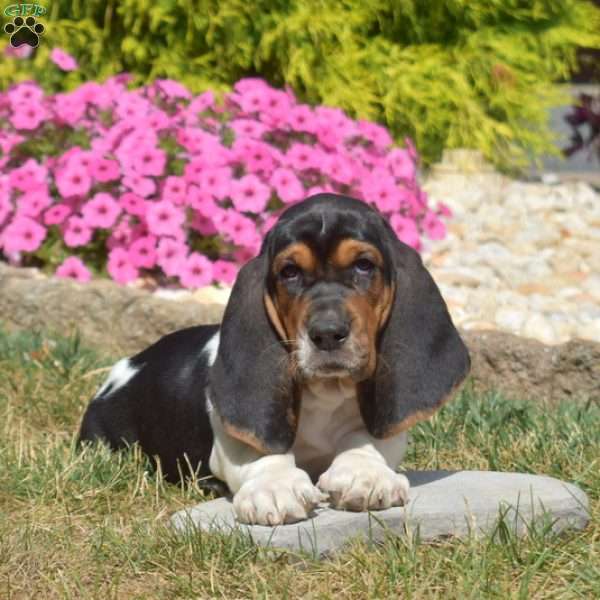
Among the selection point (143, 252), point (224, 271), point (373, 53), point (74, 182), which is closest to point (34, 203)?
point (74, 182)

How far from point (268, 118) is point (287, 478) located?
162 inches

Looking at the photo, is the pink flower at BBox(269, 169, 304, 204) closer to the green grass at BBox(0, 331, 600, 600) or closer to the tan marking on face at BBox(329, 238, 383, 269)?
the green grass at BBox(0, 331, 600, 600)

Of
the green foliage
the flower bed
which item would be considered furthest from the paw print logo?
the flower bed

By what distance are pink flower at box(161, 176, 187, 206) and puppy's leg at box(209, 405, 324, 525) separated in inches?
123

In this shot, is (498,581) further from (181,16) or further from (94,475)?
(181,16)

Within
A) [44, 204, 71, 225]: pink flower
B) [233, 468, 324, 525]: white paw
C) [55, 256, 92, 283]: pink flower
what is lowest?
[55, 256, 92, 283]: pink flower

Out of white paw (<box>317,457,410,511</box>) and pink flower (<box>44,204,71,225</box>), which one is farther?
pink flower (<box>44,204,71,225</box>)

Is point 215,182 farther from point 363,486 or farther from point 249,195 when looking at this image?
point 363,486

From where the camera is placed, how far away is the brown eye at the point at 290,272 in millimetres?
3807

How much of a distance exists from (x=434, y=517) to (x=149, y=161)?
385cm

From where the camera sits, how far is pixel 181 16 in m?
9.33

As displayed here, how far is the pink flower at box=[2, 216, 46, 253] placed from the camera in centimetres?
725

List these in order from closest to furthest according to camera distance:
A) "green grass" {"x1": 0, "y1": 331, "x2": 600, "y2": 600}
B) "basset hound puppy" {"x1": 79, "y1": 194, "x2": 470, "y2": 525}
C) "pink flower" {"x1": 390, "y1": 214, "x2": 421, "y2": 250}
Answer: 1. "green grass" {"x1": 0, "y1": 331, "x2": 600, "y2": 600}
2. "basset hound puppy" {"x1": 79, "y1": 194, "x2": 470, "y2": 525}
3. "pink flower" {"x1": 390, "y1": 214, "x2": 421, "y2": 250}

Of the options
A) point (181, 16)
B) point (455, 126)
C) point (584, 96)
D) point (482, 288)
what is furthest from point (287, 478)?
point (584, 96)
